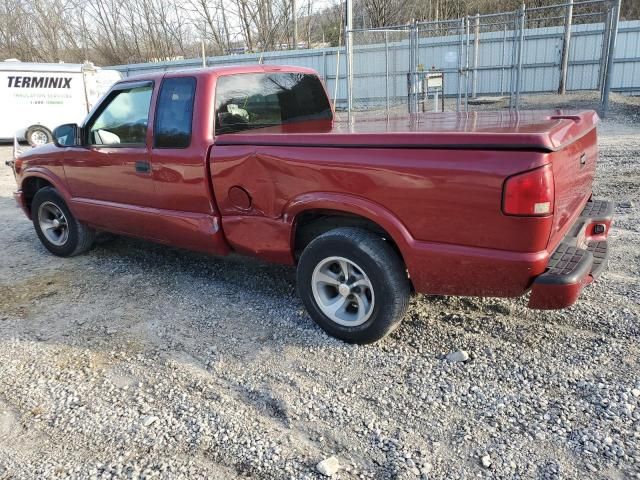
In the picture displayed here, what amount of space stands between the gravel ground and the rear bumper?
48 centimetres

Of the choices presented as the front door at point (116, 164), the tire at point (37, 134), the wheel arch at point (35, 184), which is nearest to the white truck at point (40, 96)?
the tire at point (37, 134)

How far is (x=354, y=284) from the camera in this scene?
353cm

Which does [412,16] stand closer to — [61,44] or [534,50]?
[534,50]

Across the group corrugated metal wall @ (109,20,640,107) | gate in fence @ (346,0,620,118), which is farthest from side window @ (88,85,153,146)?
corrugated metal wall @ (109,20,640,107)

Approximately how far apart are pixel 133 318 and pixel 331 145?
2.15m

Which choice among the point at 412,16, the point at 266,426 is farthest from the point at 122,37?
the point at 266,426

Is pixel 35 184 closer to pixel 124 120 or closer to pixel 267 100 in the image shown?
pixel 124 120

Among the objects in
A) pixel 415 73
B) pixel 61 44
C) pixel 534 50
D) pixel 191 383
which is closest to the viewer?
pixel 191 383

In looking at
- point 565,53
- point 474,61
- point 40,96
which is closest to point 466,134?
point 565,53

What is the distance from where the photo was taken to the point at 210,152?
3961 millimetres

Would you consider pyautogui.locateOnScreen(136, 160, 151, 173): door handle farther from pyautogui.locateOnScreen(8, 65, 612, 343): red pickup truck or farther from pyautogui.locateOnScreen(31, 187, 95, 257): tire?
pyautogui.locateOnScreen(31, 187, 95, 257): tire

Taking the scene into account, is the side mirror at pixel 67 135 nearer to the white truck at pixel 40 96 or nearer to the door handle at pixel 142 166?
the door handle at pixel 142 166

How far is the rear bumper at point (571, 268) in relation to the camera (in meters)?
2.85

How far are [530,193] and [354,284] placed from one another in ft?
4.19
